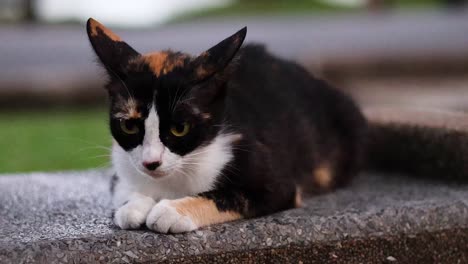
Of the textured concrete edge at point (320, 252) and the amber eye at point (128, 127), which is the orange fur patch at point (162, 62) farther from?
the textured concrete edge at point (320, 252)

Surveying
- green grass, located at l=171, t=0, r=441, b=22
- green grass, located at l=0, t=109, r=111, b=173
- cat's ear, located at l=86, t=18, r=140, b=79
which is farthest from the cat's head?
green grass, located at l=171, t=0, r=441, b=22

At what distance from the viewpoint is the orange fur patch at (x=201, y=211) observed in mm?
1819

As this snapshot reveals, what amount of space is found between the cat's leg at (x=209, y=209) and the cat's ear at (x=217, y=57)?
292 mm

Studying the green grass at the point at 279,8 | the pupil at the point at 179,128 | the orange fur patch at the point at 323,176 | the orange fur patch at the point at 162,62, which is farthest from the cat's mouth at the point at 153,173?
the green grass at the point at 279,8

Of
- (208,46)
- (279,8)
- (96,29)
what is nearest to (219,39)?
(208,46)

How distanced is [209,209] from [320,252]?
281 mm

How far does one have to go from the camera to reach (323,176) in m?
2.45

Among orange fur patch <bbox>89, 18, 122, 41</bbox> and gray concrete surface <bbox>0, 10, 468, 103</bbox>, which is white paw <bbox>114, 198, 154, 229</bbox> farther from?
gray concrete surface <bbox>0, 10, 468, 103</bbox>

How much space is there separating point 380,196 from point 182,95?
29.8 inches

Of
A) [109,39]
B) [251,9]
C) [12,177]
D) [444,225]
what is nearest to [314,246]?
[444,225]

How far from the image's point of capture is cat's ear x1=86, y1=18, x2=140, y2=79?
1.88 metres

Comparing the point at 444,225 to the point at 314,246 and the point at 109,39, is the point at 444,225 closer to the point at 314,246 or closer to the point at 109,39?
the point at 314,246

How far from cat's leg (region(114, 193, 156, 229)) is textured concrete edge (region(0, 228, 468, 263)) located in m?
0.09

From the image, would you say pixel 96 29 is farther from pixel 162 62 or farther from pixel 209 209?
pixel 209 209
